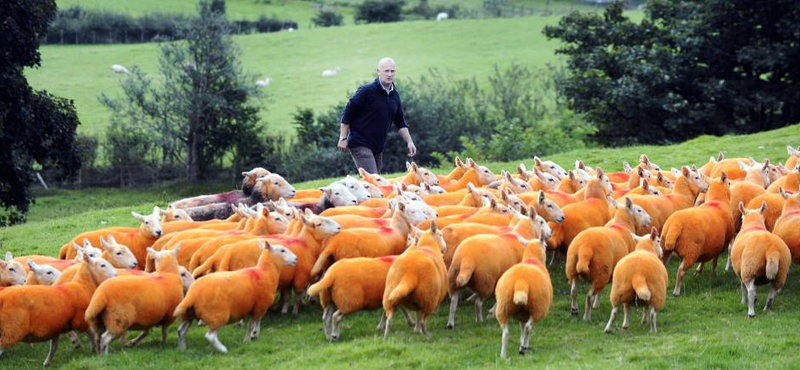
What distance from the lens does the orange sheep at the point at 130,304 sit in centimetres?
1094

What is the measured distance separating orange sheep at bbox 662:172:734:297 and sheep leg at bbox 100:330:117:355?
21.8 feet

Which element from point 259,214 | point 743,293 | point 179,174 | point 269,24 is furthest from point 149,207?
point 269,24

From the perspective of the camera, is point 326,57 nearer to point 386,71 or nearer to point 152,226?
point 386,71

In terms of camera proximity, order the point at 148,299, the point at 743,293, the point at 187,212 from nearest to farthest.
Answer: the point at 148,299
the point at 743,293
the point at 187,212

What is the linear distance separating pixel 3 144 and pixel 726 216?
18957 millimetres

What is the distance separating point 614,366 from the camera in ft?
32.2

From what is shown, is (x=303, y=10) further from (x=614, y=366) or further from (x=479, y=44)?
(x=614, y=366)

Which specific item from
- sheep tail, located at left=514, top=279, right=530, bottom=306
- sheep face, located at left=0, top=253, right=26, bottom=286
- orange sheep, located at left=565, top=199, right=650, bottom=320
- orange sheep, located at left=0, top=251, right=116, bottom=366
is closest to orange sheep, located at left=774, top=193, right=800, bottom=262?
orange sheep, located at left=565, top=199, right=650, bottom=320

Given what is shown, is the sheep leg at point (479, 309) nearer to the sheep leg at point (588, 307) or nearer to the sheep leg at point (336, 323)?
the sheep leg at point (588, 307)

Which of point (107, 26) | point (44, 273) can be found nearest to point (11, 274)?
point (44, 273)

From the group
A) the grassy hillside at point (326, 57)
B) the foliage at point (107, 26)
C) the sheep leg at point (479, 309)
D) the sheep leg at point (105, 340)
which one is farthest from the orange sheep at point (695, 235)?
the foliage at point (107, 26)

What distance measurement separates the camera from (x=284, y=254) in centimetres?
1199

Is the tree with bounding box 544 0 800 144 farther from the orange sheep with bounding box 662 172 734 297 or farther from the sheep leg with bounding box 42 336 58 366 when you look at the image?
the sheep leg with bounding box 42 336 58 366

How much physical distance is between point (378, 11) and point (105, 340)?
7772cm
